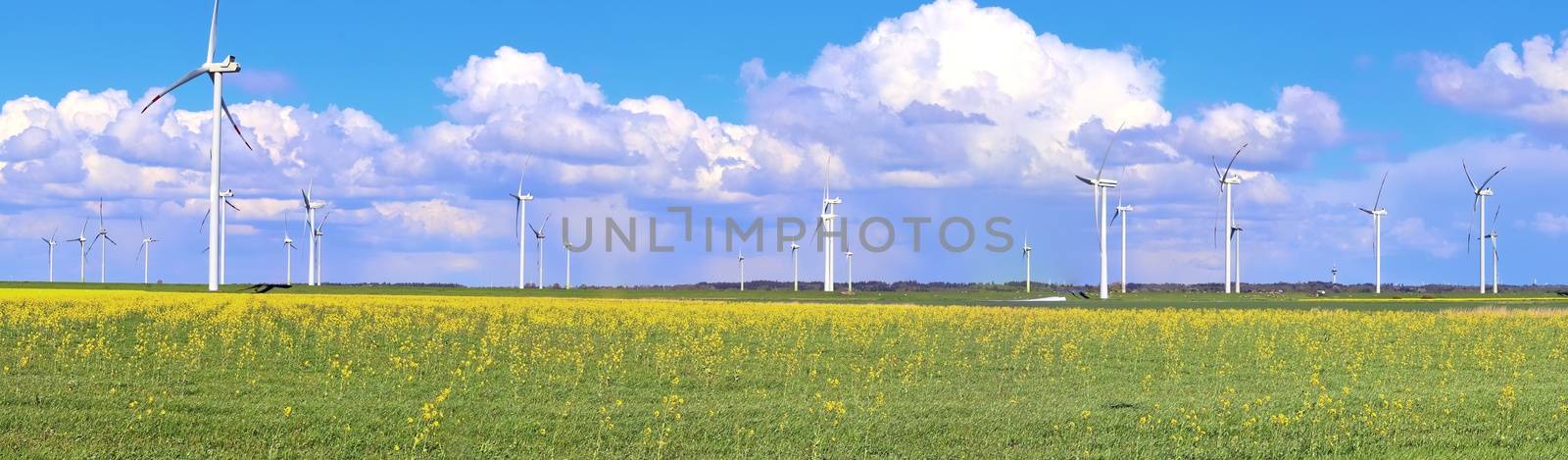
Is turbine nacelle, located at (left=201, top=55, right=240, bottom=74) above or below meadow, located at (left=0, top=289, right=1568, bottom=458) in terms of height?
above

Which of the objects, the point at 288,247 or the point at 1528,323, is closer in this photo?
the point at 1528,323

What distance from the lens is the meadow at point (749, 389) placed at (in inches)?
804

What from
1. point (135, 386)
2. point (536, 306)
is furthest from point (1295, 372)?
point (536, 306)

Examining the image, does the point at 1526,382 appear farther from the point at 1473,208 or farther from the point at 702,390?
the point at 1473,208

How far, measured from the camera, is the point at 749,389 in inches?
1090

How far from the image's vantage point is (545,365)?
104ft

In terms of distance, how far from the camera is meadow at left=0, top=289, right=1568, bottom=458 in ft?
67.0

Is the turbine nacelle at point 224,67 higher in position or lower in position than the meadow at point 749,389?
higher

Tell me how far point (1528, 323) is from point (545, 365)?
150 feet

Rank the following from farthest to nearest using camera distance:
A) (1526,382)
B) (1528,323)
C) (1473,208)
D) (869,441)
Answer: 1. (1473,208)
2. (1528,323)
3. (1526,382)
4. (869,441)

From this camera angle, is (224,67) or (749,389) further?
(224,67)

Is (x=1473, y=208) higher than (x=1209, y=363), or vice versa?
(x=1473, y=208)

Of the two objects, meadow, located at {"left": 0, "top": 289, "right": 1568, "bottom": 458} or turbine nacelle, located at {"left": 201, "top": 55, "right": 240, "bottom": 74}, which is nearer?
meadow, located at {"left": 0, "top": 289, "right": 1568, "bottom": 458}

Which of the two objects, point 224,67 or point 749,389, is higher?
point 224,67
